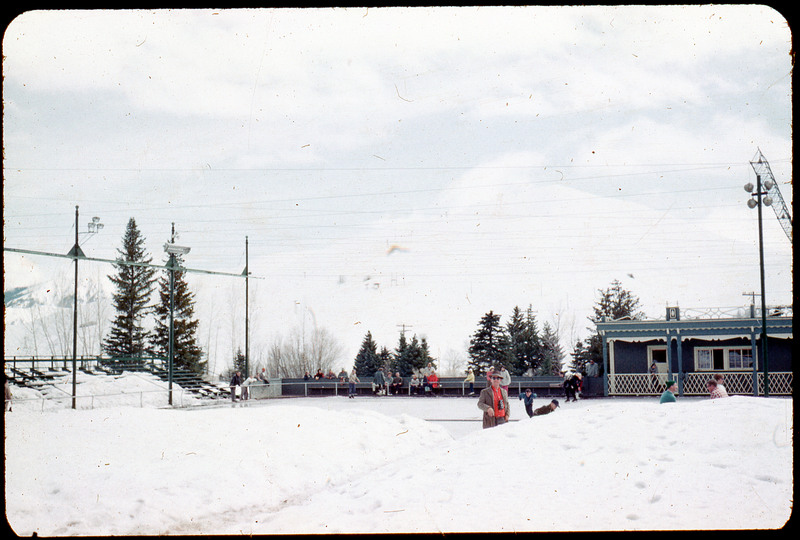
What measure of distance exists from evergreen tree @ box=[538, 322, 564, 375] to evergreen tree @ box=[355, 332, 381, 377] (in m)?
14.1

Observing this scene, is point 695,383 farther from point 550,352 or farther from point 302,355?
point 302,355

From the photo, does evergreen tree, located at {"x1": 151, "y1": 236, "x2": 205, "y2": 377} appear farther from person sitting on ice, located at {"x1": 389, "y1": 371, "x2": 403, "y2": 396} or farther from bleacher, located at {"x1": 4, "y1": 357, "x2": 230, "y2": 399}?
person sitting on ice, located at {"x1": 389, "y1": 371, "x2": 403, "y2": 396}

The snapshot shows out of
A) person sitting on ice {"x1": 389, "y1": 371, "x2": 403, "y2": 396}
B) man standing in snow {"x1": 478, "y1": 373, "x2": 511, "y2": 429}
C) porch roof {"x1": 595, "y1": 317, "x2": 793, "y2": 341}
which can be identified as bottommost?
person sitting on ice {"x1": 389, "y1": 371, "x2": 403, "y2": 396}

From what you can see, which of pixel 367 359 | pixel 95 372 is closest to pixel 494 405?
pixel 95 372

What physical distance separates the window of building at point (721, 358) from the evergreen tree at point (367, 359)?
29.3 meters

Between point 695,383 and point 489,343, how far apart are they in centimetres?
1805

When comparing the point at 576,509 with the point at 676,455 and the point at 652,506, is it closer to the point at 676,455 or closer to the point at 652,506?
the point at 652,506

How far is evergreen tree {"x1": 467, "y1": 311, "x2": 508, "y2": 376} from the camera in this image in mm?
49375

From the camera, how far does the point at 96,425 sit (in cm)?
1234

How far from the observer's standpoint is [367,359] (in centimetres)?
6125

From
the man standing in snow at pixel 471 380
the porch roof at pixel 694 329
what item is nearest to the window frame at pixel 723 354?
the porch roof at pixel 694 329

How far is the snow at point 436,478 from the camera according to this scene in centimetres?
632

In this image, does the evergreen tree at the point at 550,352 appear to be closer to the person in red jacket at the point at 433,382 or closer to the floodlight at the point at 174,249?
the person in red jacket at the point at 433,382

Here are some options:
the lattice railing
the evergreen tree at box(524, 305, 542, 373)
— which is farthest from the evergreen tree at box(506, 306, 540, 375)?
the lattice railing
